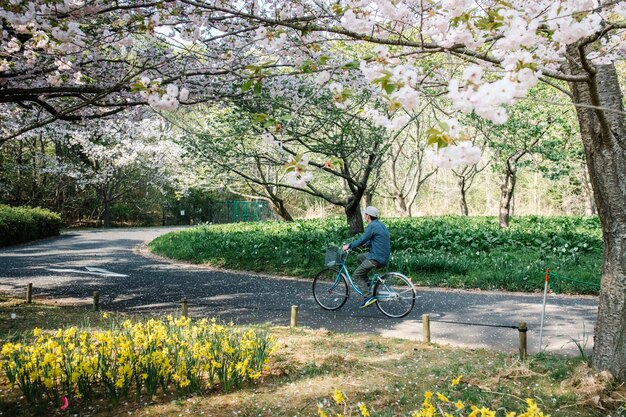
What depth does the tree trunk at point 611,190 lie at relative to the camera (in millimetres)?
4527

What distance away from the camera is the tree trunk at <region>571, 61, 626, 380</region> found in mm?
4527

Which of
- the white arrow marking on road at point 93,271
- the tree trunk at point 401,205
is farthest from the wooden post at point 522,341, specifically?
the tree trunk at point 401,205

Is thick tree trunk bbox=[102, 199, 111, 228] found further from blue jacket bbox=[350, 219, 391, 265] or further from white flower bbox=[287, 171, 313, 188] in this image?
white flower bbox=[287, 171, 313, 188]

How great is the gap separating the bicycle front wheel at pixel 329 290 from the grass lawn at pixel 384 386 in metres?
2.27

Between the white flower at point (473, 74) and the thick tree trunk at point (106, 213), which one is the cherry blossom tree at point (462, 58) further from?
the thick tree trunk at point (106, 213)

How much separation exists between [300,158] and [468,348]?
4.26 metres

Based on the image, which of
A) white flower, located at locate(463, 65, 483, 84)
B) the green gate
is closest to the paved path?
white flower, located at locate(463, 65, 483, 84)

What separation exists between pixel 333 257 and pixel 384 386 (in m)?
3.65

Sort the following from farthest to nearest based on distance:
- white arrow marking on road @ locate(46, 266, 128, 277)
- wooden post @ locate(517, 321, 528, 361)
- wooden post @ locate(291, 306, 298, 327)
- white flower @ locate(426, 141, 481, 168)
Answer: white arrow marking on road @ locate(46, 266, 128, 277)
wooden post @ locate(291, 306, 298, 327)
wooden post @ locate(517, 321, 528, 361)
white flower @ locate(426, 141, 481, 168)

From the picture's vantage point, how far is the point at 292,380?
488 cm

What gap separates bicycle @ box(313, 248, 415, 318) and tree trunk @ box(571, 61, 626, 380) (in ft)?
10.6

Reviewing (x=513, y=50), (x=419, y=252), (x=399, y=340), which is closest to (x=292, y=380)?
(x=399, y=340)

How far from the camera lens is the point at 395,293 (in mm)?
7805

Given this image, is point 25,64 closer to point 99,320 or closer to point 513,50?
point 99,320
